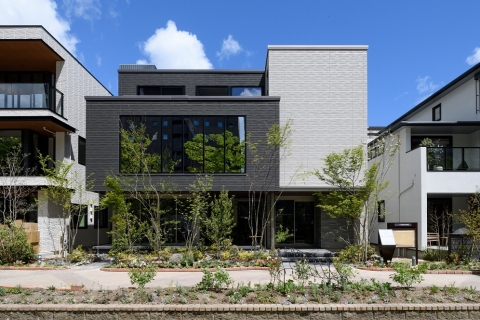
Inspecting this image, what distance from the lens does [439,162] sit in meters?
18.0

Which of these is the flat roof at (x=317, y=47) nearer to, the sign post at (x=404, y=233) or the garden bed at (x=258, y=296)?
the sign post at (x=404, y=233)

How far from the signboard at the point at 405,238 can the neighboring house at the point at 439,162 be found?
6.48 ft

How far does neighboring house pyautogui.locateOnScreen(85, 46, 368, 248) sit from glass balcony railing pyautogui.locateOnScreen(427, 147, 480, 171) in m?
3.17

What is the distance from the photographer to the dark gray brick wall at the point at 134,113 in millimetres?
18328

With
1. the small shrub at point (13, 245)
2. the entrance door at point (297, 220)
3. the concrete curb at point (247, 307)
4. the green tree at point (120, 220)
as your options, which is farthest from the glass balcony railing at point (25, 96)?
the entrance door at point (297, 220)

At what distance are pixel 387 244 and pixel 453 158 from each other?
21.2 ft

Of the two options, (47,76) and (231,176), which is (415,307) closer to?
(231,176)

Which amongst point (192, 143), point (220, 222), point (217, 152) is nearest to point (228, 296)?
point (220, 222)

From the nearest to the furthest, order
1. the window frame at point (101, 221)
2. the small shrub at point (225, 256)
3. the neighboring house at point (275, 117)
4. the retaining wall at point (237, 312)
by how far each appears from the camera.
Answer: the retaining wall at point (237, 312)
the small shrub at point (225, 256)
the neighboring house at point (275, 117)
the window frame at point (101, 221)

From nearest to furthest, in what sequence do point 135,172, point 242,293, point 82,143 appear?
point 242,293
point 135,172
point 82,143

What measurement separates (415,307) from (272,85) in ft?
43.7

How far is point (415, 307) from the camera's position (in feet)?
26.8

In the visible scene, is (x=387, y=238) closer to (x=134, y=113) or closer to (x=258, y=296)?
(x=258, y=296)

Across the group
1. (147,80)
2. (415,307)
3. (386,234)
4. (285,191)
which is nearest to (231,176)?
(285,191)
